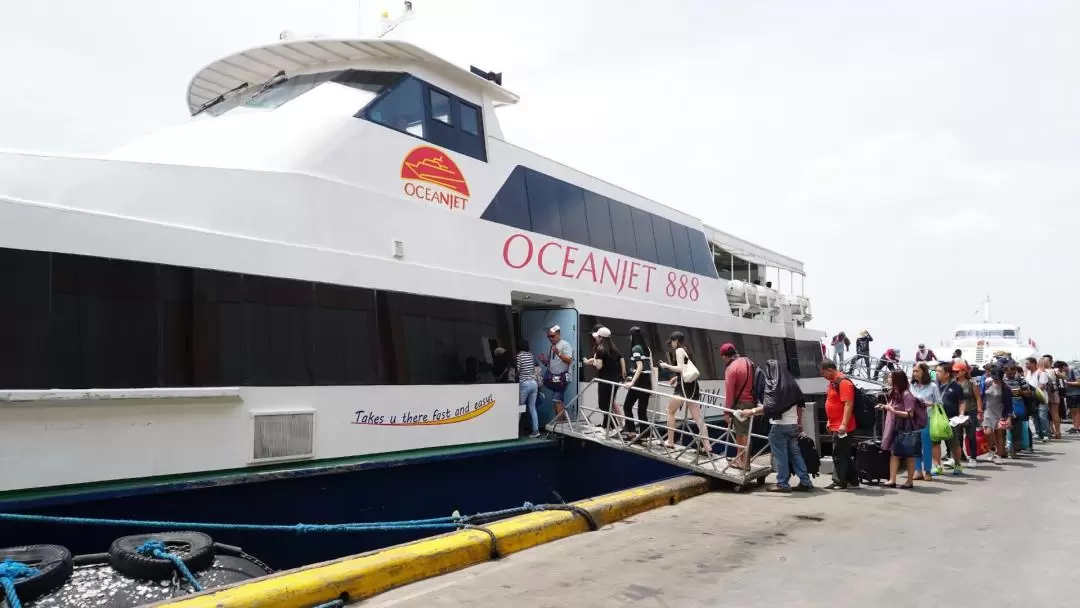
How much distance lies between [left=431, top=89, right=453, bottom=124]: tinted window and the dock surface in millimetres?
4499

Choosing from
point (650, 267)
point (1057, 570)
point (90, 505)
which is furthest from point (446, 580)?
point (650, 267)

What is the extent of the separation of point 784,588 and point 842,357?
1674cm

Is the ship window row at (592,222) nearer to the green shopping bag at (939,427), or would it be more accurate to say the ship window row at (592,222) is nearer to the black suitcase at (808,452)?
the black suitcase at (808,452)

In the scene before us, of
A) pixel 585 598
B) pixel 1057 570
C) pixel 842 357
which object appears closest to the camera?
pixel 585 598

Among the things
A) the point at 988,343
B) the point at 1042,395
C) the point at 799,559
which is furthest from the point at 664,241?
the point at 988,343

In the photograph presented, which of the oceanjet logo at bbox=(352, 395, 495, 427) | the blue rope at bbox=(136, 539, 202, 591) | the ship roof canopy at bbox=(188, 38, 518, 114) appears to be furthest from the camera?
the ship roof canopy at bbox=(188, 38, 518, 114)

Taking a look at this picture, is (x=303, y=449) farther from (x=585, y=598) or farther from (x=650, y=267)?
(x=650, y=267)

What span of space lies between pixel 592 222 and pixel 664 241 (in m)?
2.04

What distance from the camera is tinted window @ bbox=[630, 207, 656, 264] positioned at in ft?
35.9

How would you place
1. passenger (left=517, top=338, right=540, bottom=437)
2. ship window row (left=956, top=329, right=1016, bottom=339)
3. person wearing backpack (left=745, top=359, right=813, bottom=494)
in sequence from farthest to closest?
ship window row (left=956, top=329, right=1016, bottom=339) < passenger (left=517, top=338, right=540, bottom=437) < person wearing backpack (left=745, top=359, right=813, bottom=494)

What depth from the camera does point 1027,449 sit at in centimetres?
1265

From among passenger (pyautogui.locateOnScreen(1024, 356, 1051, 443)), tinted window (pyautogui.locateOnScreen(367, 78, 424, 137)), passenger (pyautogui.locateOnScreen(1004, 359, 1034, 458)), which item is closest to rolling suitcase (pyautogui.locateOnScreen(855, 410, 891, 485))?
passenger (pyautogui.locateOnScreen(1004, 359, 1034, 458))

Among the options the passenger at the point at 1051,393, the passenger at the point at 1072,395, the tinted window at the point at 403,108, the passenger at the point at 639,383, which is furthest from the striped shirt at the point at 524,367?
the passenger at the point at 1072,395

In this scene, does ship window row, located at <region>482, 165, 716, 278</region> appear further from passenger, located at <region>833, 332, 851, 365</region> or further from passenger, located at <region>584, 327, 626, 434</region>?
passenger, located at <region>833, 332, 851, 365</region>
